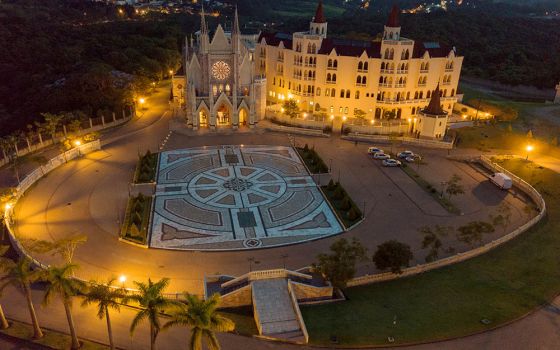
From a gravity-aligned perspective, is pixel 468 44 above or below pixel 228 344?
above

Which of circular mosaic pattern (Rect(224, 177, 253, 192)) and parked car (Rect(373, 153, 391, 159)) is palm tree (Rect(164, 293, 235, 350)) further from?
parked car (Rect(373, 153, 391, 159))

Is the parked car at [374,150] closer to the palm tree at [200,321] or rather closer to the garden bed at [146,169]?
the garden bed at [146,169]

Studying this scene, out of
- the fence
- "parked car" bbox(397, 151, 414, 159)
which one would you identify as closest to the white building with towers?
the fence

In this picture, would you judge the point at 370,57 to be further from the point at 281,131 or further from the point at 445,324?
the point at 445,324

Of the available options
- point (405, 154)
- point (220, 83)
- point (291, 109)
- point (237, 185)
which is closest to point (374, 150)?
point (405, 154)

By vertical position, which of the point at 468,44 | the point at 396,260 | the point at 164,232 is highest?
the point at 468,44

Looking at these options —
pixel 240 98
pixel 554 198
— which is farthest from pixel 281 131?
pixel 554 198

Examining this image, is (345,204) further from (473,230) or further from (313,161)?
(473,230)

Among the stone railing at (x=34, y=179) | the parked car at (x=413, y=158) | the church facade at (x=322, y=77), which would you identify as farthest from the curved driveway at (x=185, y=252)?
the church facade at (x=322, y=77)
